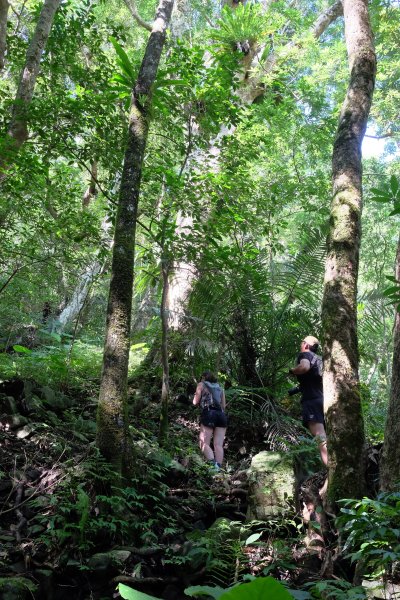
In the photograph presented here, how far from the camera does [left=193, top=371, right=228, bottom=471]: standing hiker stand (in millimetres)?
6402

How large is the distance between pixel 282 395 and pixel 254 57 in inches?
353

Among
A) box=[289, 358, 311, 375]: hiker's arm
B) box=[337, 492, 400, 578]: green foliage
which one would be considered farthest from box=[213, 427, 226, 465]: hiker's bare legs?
box=[337, 492, 400, 578]: green foliage

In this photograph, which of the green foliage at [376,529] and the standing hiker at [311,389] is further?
the standing hiker at [311,389]

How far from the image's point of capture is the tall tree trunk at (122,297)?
425 cm

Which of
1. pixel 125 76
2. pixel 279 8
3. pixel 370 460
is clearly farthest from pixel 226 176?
pixel 279 8

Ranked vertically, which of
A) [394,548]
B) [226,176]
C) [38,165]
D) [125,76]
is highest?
[125,76]

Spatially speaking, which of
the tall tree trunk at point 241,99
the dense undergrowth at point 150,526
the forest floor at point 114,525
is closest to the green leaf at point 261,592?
the dense undergrowth at point 150,526

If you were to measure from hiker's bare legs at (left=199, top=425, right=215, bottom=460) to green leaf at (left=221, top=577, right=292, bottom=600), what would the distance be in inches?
223

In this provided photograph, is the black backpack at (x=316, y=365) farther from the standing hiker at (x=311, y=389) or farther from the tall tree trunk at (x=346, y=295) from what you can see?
the tall tree trunk at (x=346, y=295)

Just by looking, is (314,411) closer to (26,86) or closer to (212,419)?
(212,419)

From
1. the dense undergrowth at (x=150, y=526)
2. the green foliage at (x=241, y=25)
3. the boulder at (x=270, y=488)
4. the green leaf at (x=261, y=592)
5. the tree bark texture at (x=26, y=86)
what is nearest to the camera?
the green leaf at (x=261, y=592)

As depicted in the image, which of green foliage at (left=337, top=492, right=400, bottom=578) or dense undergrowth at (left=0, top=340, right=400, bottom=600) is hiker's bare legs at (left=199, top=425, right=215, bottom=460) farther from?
green foliage at (left=337, top=492, right=400, bottom=578)

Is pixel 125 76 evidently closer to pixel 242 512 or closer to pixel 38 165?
pixel 38 165

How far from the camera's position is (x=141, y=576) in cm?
335
